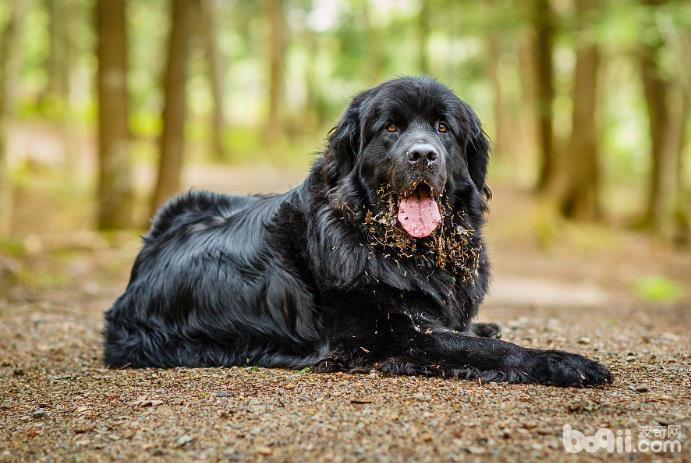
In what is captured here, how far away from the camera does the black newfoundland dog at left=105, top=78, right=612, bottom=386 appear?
4457mm

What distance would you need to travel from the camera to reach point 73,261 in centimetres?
1070

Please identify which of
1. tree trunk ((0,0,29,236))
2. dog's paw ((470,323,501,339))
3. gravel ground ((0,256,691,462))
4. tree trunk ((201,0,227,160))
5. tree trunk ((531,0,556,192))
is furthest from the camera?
tree trunk ((201,0,227,160))

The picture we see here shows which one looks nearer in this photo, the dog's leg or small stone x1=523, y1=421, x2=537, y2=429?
small stone x1=523, y1=421, x2=537, y2=429

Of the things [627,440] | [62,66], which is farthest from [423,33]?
[627,440]

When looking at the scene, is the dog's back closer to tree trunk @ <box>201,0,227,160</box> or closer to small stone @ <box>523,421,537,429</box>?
small stone @ <box>523,421,537,429</box>

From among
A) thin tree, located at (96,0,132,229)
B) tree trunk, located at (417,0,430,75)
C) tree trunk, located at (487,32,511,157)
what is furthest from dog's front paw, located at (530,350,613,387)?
tree trunk, located at (417,0,430,75)

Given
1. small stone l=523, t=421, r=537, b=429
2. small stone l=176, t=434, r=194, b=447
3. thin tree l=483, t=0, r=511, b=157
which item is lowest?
small stone l=176, t=434, r=194, b=447

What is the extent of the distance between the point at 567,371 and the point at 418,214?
1.29m

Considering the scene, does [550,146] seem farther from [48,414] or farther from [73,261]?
[48,414]

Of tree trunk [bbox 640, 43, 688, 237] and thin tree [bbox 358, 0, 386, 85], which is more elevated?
thin tree [bbox 358, 0, 386, 85]

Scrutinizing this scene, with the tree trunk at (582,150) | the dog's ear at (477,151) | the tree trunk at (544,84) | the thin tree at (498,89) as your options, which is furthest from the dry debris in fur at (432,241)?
the thin tree at (498,89)

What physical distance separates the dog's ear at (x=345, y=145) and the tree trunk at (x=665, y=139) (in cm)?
1365

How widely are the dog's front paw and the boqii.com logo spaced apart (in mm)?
743

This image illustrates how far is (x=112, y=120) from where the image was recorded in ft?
41.8
